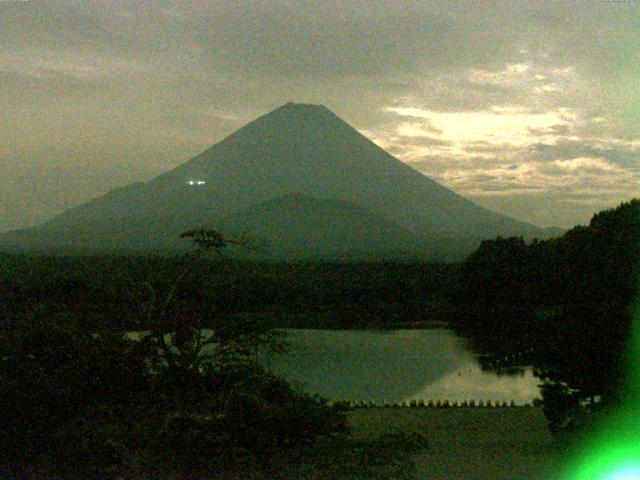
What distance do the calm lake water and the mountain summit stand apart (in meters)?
74.8

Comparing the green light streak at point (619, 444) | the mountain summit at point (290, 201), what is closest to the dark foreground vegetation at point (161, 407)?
the green light streak at point (619, 444)

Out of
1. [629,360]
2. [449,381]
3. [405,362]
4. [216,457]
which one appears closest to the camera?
[216,457]

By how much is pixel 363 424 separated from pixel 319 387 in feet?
13.8

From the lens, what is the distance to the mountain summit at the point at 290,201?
330 ft

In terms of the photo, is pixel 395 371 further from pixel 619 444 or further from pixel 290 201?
pixel 290 201

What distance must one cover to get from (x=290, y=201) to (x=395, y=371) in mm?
91246

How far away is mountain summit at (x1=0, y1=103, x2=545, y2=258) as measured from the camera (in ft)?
330

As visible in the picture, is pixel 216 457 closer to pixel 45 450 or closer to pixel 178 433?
pixel 178 433

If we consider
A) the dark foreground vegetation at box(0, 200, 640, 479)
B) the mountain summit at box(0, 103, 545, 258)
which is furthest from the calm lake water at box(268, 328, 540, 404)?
the mountain summit at box(0, 103, 545, 258)

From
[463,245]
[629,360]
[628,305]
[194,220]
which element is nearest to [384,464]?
[629,360]

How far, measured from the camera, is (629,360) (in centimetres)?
636

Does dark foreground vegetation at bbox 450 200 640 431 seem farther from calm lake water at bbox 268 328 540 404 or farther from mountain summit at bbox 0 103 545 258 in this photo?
mountain summit at bbox 0 103 545 258

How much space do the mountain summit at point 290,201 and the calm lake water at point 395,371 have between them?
74.8 m

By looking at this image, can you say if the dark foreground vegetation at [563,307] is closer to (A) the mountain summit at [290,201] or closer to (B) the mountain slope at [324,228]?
(B) the mountain slope at [324,228]
